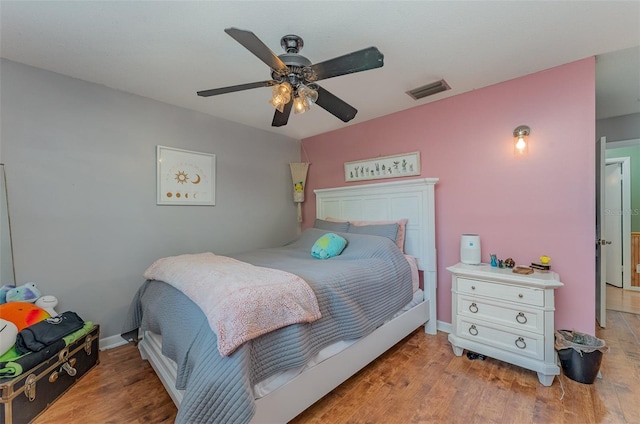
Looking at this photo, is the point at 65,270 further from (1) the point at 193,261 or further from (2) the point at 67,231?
(1) the point at 193,261

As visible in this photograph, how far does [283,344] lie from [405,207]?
198 cm

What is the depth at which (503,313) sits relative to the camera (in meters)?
1.96

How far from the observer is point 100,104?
7.73 feet

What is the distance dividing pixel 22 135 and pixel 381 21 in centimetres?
279

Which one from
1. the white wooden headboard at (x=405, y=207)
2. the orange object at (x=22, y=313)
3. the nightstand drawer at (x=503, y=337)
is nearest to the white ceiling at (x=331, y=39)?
the white wooden headboard at (x=405, y=207)

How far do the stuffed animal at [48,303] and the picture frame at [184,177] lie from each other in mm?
1103

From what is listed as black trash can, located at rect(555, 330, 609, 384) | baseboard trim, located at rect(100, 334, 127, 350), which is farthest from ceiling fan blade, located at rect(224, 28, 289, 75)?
baseboard trim, located at rect(100, 334, 127, 350)

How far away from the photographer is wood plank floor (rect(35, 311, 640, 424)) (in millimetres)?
1496

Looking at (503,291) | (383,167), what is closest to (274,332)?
(503,291)

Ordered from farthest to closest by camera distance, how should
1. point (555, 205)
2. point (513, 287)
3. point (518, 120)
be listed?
point (518, 120)
point (555, 205)
point (513, 287)

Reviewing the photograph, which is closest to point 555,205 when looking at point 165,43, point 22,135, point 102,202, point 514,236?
point 514,236

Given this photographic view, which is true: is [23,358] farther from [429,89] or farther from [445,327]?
[429,89]

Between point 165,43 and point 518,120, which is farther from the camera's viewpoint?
point 518,120

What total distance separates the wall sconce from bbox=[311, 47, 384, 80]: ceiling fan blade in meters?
1.67
